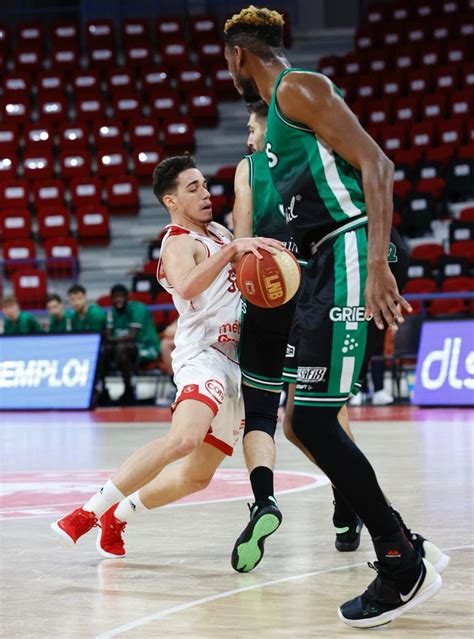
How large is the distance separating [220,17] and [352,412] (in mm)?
13678

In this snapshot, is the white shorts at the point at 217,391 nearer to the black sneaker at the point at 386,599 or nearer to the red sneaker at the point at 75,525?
the red sneaker at the point at 75,525

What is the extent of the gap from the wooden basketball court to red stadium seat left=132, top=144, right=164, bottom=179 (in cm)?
1203

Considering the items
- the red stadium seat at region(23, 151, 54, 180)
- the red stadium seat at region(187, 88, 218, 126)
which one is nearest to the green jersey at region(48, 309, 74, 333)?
the red stadium seat at region(23, 151, 54, 180)

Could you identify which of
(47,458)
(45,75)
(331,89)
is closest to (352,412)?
(47,458)

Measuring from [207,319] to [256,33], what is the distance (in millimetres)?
1158

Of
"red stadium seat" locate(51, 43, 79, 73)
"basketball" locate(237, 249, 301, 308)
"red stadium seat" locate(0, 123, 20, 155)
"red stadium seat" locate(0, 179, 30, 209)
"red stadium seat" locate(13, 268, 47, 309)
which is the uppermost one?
"basketball" locate(237, 249, 301, 308)

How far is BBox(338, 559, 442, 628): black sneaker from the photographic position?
9.90 ft

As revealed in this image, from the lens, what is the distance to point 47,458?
7957mm

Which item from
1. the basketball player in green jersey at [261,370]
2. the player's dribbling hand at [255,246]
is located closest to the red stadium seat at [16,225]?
the basketball player in green jersey at [261,370]

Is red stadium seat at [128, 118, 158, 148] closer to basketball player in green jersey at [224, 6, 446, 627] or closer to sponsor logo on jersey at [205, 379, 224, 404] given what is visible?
sponsor logo on jersey at [205, 379, 224, 404]

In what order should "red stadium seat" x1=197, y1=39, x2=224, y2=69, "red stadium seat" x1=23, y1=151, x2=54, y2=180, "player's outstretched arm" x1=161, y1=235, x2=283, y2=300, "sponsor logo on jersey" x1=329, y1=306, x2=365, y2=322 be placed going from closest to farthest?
"sponsor logo on jersey" x1=329, y1=306, x2=365, y2=322 < "player's outstretched arm" x1=161, y1=235, x2=283, y2=300 < "red stadium seat" x1=23, y1=151, x2=54, y2=180 < "red stadium seat" x1=197, y1=39, x2=224, y2=69

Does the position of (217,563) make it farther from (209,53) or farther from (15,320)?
(209,53)

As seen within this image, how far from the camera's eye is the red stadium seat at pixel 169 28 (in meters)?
22.2

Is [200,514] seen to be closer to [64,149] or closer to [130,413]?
[130,413]
